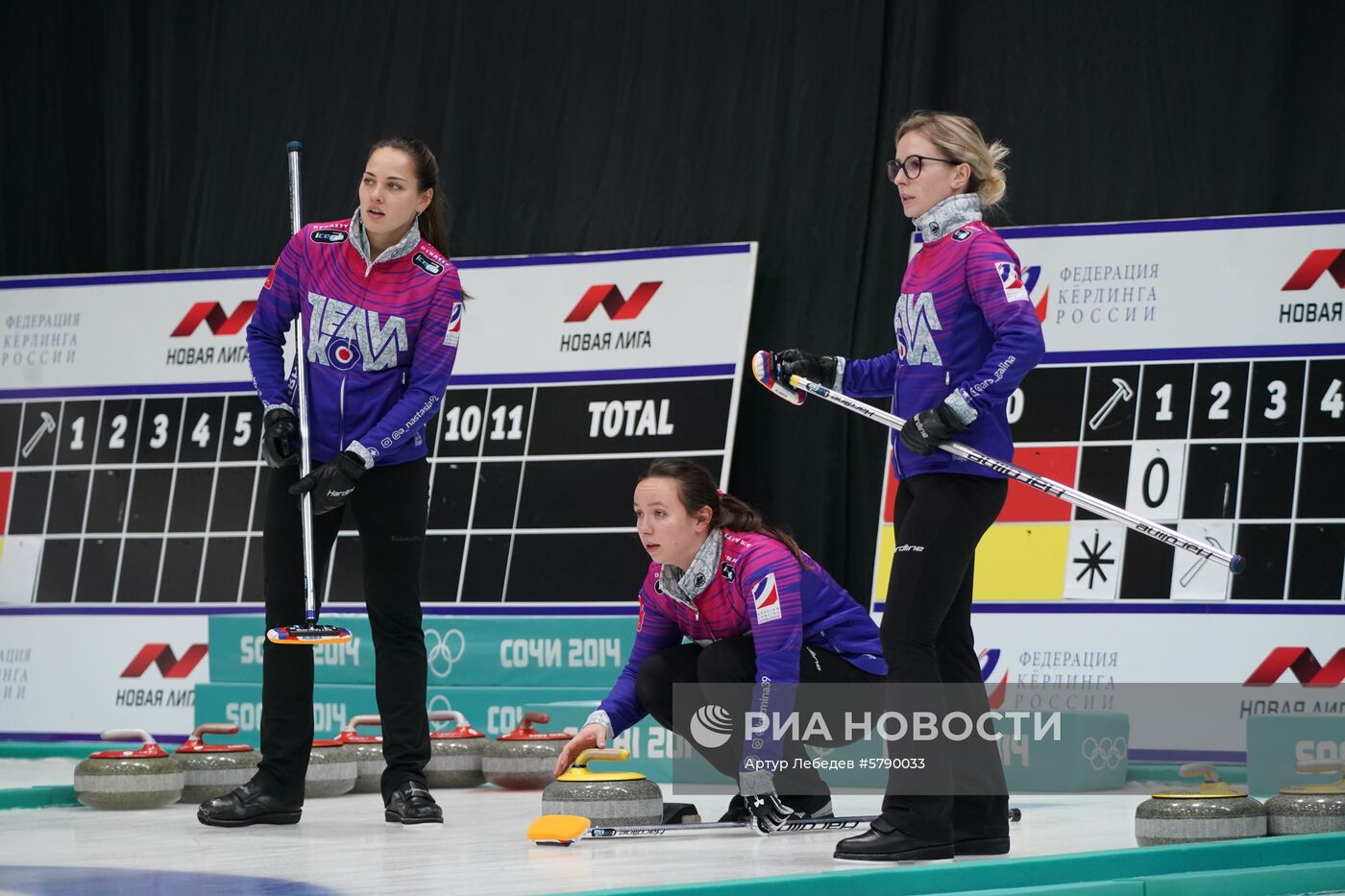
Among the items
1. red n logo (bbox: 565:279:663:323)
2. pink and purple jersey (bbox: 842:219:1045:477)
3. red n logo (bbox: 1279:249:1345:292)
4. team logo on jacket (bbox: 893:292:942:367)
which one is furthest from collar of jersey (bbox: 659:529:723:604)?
red n logo (bbox: 565:279:663:323)

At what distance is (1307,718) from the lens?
4023 mm

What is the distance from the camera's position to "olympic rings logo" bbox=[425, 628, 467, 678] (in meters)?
5.49

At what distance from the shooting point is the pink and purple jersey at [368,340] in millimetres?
3559

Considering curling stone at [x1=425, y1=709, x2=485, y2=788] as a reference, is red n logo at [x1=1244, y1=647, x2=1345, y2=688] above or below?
above

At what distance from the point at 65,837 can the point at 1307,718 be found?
266 cm

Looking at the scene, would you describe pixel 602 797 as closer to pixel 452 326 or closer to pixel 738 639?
pixel 738 639

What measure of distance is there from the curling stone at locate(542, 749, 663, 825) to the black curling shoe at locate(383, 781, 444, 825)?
282mm

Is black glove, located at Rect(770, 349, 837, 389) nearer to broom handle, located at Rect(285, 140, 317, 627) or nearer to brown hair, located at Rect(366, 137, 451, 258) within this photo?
brown hair, located at Rect(366, 137, 451, 258)

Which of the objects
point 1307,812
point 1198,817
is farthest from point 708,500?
point 1307,812

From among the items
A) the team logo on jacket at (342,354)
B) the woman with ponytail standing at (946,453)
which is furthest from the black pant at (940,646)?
the team logo on jacket at (342,354)

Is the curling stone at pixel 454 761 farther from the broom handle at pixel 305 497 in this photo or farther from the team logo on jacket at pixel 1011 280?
the team logo on jacket at pixel 1011 280

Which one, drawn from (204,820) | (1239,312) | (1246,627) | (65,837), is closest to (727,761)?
(204,820)

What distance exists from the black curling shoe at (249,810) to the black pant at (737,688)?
76 centimetres

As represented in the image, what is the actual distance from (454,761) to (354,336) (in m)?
1.37
